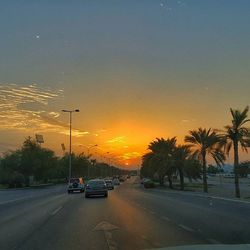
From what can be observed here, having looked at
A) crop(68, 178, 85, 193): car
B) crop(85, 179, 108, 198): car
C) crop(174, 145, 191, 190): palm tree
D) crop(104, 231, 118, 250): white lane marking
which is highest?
crop(174, 145, 191, 190): palm tree

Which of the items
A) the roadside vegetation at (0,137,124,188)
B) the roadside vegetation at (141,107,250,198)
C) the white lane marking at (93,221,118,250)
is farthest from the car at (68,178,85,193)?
the white lane marking at (93,221,118,250)

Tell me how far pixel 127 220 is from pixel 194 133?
41331mm

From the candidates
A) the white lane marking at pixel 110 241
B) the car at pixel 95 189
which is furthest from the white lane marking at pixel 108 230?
the car at pixel 95 189

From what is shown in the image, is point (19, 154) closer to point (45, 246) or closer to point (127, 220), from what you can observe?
point (127, 220)

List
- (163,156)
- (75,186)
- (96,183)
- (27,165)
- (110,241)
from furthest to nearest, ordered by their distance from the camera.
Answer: (27,165)
(163,156)
(75,186)
(96,183)
(110,241)

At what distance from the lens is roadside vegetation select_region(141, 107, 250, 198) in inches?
1906

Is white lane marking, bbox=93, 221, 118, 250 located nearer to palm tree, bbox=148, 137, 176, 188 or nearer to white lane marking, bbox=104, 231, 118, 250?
white lane marking, bbox=104, 231, 118, 250

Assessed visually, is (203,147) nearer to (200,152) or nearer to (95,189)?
(200,152)

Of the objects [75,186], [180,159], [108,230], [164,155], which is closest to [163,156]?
[164,155]

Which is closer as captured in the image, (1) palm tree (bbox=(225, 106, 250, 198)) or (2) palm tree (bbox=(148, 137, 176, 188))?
(1) palm tree (bbox=(225, 106, 250, 198))

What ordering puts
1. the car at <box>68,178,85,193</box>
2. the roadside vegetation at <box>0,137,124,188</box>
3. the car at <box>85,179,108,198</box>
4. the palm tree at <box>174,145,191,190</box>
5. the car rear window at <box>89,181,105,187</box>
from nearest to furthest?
the car at <box>85,179,108,198</box>, the car rear window at <box>89,181,105,187</box>, the car at <box>68,178,85,193</box>, the palm tree at <box>174,145,191,190</box>, the roadside vegetation at <box>0,137,124,188</box>

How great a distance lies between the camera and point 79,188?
212 feet

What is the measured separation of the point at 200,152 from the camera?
61094 mm

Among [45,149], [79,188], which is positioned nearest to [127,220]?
[79,188]
